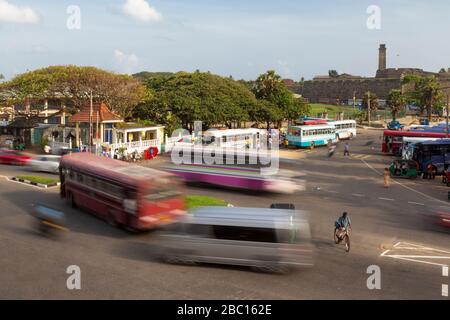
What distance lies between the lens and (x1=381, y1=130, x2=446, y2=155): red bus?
147 feet

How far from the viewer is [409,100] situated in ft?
365

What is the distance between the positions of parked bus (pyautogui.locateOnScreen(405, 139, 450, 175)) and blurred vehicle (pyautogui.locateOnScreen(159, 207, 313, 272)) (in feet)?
75.6

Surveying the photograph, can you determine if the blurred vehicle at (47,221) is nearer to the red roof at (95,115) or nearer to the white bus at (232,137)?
the red roof at (95,115)

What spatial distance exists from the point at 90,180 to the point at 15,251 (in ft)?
14.9

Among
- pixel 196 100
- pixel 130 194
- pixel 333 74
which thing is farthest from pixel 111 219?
pixel 333 74

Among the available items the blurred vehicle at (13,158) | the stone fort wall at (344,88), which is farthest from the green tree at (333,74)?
the blurred vehicle at (13,158)

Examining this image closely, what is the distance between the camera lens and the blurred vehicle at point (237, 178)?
81.4 ft

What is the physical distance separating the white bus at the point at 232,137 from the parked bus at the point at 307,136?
3539 mm

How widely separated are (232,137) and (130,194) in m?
30.4

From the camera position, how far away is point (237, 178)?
25.7 metres

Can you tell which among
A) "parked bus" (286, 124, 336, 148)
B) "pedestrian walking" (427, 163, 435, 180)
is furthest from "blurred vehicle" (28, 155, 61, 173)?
"parked bus" (286, 124, 336, 148)

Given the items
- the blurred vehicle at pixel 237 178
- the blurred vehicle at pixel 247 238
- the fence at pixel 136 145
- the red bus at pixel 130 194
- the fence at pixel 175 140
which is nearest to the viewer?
the blurred vehicle at pixel 247 238
